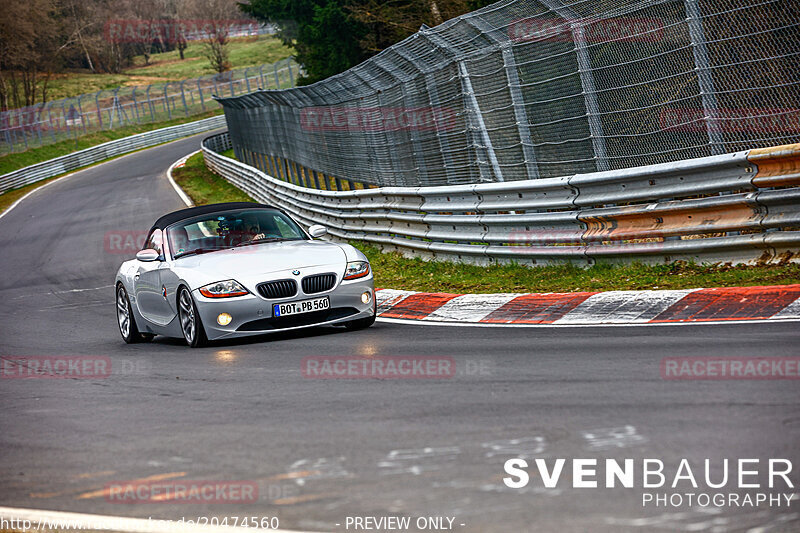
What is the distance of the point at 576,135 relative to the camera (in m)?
11.5

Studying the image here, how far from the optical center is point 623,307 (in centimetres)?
907

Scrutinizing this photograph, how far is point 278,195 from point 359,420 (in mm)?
19854

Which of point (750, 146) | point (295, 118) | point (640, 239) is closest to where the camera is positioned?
point (750, 146)

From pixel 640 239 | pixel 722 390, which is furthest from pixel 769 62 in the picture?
pixel 722 390

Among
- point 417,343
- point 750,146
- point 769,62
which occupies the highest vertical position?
point 769,62

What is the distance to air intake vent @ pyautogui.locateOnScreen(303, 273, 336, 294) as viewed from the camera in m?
9.55

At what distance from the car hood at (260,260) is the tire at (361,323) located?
58 centimetres

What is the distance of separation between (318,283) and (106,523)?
5.36m

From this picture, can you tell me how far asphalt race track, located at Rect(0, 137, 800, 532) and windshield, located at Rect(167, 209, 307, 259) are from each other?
138 cm

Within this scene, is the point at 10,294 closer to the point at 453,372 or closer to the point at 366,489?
the point at 453,372

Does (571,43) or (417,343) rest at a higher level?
(571,43)

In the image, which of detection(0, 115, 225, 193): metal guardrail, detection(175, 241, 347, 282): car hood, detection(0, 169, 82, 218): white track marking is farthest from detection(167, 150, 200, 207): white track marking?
detection(175, 241, 347, 282): car hood

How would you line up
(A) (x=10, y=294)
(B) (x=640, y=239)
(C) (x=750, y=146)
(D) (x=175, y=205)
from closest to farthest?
1. (C) (x=750, y=146)
2. (B) (x=640, y=239)
3. (A) (x=10, y=294)
4. (D) (x=175, y=205)

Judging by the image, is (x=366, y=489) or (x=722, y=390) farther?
(x=722, y=390)
